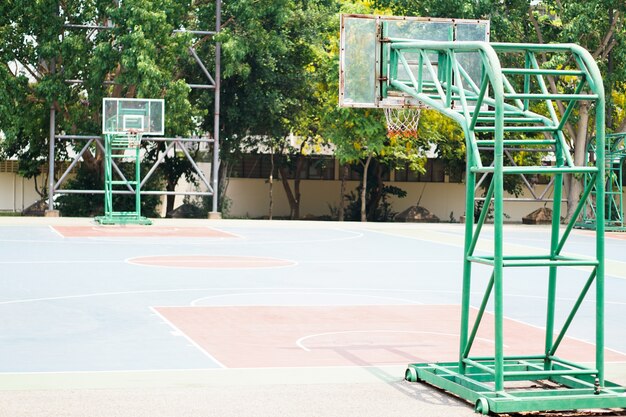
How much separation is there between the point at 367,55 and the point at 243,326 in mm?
3181

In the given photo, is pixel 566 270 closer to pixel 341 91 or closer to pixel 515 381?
pixel 341 91

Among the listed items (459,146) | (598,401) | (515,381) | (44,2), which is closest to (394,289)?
(515,381)

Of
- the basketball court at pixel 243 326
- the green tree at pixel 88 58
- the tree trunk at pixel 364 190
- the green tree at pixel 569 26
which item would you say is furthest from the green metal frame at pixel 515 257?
the tree trunk at pixel 364 190

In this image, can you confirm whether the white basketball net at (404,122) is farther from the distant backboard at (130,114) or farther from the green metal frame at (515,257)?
the distant backboard at (130,114)

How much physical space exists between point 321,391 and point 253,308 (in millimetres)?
5165

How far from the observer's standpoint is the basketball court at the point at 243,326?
8.12 m

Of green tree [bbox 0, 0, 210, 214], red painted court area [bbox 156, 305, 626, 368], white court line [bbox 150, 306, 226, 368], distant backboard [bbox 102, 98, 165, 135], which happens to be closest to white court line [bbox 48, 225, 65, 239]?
distant backboard [bbox 102, 98, 165, 135]

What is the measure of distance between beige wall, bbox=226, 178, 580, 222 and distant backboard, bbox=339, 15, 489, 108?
30.1 m

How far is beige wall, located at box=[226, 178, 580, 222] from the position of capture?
43406 millimetres

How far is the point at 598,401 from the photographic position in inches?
301

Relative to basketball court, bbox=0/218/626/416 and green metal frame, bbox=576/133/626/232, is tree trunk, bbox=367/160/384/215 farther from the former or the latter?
basketball court, bbox=0/218/626/416

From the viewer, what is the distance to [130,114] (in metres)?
32.1

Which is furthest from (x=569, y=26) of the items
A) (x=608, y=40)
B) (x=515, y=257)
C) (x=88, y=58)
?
(x=515, y=257)

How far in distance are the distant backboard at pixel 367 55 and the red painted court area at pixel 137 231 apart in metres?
14.5
